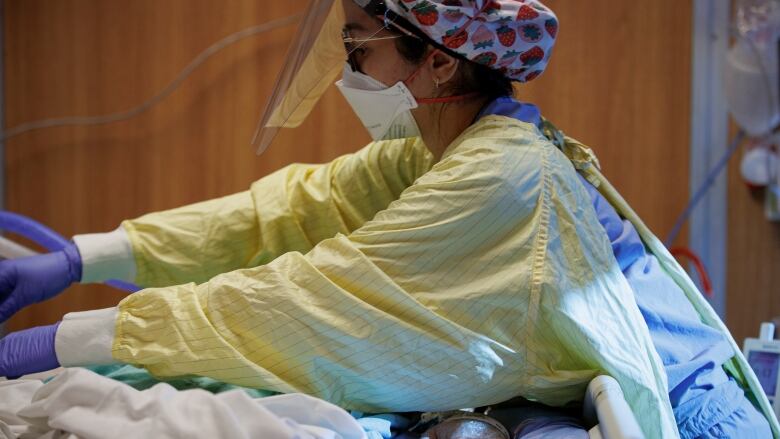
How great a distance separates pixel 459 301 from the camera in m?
1.10

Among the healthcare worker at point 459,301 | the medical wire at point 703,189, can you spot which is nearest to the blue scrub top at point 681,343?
the healthcare worker at point 459,301

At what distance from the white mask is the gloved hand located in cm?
60

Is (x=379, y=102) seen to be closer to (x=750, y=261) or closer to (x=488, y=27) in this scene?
(x=488, y=27)

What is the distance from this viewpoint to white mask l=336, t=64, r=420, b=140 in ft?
4.48

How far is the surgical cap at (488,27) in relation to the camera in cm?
124

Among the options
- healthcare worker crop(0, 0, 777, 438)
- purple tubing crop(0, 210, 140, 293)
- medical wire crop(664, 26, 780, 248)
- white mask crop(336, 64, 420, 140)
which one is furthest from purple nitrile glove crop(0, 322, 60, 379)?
medical wire crop(664, 26, 780, 248)

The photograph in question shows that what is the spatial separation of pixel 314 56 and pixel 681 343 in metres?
0.75

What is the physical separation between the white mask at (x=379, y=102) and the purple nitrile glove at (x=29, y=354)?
607 millimetres

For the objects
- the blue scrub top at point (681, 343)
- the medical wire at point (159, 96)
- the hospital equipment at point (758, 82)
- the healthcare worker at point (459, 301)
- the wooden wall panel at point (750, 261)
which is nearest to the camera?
the healthcare worker at point (459, 301)

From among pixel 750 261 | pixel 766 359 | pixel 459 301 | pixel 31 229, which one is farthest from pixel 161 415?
pixel 750 261

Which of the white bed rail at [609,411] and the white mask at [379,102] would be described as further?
the white mask at [379,102]

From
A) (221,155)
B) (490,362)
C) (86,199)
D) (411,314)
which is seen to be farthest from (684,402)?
(86,199)

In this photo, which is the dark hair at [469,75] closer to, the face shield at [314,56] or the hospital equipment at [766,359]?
the face shield at [314,56]

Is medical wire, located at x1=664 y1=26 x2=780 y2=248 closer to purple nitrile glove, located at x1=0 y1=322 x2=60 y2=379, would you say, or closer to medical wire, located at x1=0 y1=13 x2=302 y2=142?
medical wire, located at x1=0 y1=13 x2=302 y2=142
